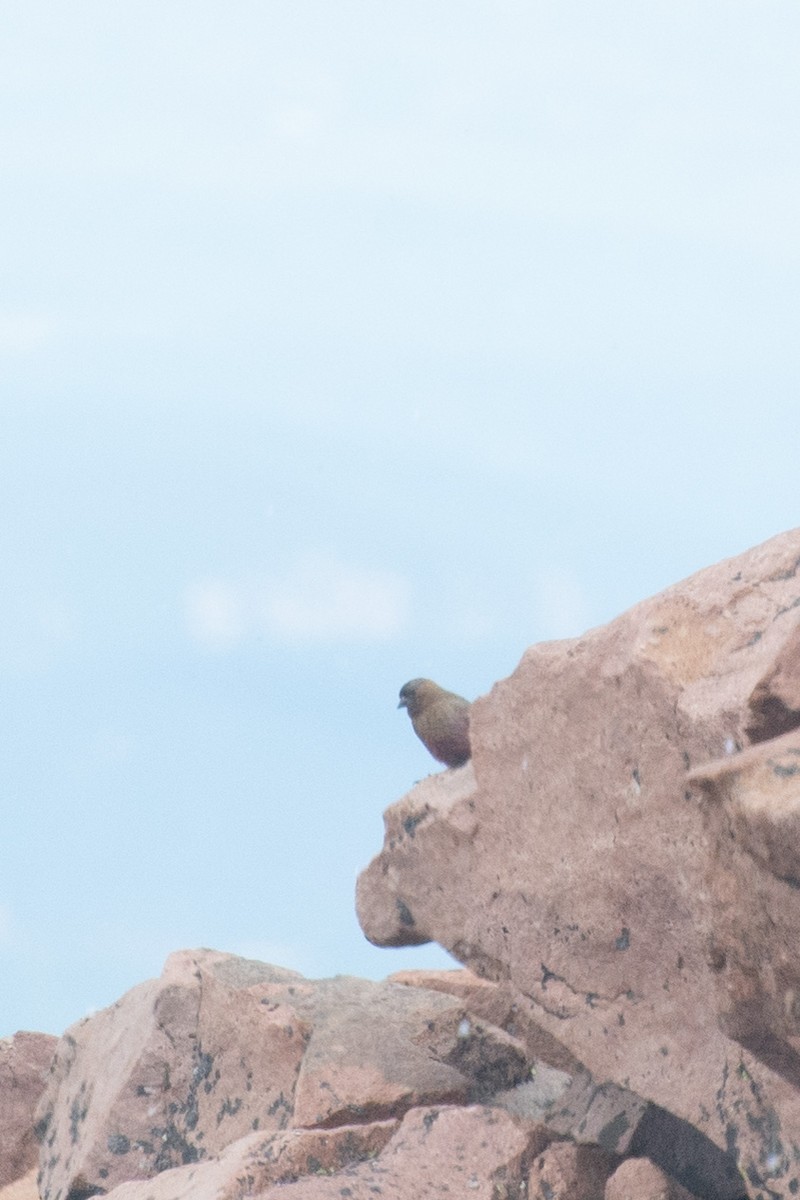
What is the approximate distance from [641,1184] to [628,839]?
1015 millimetres

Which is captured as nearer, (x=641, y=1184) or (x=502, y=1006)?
(x=641, y=1184)

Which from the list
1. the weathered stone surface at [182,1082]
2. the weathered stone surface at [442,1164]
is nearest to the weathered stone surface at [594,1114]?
the weathered stone surface at [442,1164]

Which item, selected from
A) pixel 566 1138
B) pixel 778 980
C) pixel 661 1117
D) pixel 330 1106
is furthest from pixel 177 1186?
pixel 778 980

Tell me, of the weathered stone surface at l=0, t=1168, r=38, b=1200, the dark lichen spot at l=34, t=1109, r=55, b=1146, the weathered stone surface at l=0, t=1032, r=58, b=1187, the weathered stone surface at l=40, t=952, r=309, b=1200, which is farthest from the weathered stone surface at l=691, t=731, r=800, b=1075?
the weathered stone surface at l=0, t=1032, r=58, b=1187

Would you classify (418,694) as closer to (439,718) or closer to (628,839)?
(439,718)

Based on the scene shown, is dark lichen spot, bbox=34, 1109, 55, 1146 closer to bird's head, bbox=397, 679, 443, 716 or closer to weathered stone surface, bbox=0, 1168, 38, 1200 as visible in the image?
weathered stone surface, bbox=0, 1168, 38, 1200

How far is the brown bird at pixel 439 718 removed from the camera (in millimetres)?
7367

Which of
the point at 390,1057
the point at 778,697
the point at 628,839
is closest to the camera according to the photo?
the point at 778,697

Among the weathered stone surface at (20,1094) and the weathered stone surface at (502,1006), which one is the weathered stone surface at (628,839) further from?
the weathered stone surface at (20,1094)

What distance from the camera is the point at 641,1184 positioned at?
165 inches

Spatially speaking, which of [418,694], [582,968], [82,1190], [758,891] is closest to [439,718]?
[418,694]

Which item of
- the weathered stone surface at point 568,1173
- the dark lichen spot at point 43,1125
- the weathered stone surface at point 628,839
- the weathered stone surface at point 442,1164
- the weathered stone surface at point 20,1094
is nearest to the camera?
the weathered stone surface at point 628,839

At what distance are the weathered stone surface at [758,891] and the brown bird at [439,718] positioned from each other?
4.18 metres

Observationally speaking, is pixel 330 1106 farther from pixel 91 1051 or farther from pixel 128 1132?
pixel 91 1051
